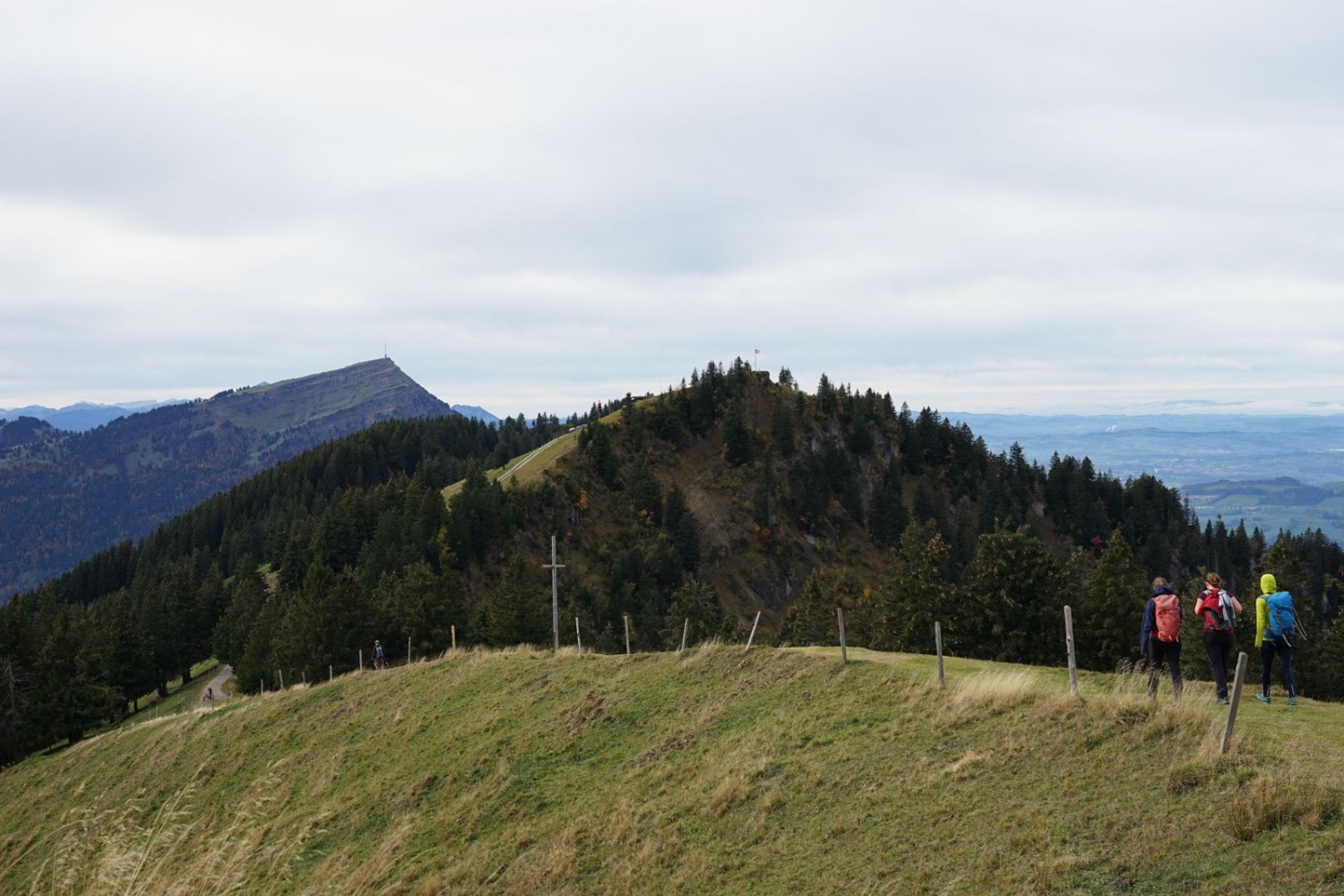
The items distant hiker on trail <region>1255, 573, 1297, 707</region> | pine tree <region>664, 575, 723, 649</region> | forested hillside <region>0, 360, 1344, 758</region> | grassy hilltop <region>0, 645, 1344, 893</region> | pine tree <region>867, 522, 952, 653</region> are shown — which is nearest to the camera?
grassy hilltop <region>0, 645, 1344, 893</region>

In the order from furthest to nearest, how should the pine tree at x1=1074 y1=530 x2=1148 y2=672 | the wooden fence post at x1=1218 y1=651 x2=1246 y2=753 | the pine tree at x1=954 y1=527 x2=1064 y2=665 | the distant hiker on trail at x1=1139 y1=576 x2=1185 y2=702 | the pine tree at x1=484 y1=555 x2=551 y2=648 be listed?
the pine tree at x1=484 y1=555 x2=551 y2=648 → the pine tree at x1=1074 y1=530 x2=1148 y2=672 → the pine tree at x1=954 y1=527 x2=1064 y2=665 → the distant hiker on trail at x1=1139 y1=576 x2=1185 y2=702 → the wooden fence post at x1=1218 y1=651 x2=1246 y2=753

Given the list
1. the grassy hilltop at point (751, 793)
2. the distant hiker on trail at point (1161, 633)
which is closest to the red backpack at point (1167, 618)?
the distant hiker on trail at point (1161, 633)

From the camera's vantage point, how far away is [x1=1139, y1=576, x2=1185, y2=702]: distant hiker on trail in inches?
602

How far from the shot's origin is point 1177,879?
899 centimetres

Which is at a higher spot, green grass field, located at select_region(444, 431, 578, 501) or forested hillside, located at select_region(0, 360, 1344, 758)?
green grass field, located at select_region(444, 431, 578, 501)

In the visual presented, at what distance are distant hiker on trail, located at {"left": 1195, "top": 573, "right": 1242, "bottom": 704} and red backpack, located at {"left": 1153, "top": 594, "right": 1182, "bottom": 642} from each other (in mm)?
395

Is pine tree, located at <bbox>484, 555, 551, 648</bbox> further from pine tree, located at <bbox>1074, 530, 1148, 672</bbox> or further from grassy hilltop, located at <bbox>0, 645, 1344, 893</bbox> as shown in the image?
pine tree, located at <bbox>1074, 530, 1148, 672</bbox>

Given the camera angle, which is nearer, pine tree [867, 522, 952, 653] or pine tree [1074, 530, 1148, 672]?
pine tree [1074, 530, 1148, 672]

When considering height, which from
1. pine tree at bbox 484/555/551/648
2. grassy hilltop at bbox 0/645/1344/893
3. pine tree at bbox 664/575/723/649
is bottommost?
pine tree at bbox 664/575/723/649

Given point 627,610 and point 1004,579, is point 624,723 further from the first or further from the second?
point 627,610

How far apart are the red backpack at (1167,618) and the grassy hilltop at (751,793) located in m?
1.27

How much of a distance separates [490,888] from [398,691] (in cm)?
1739

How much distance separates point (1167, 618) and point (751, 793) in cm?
876

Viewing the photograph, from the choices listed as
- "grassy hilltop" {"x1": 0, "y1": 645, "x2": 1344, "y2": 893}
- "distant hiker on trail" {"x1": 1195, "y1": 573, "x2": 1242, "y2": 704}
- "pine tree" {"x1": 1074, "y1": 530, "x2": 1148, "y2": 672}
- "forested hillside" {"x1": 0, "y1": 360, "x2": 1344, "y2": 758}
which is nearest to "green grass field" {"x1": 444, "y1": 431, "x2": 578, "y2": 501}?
"forested hillside" {"x1": 0, "y1": 360, "x2": 1344, "y2": 758}
